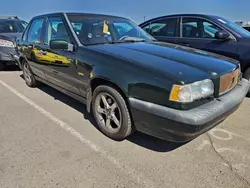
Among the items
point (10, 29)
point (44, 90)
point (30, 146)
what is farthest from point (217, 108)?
point (10, 29)

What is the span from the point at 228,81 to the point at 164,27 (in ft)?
10.3

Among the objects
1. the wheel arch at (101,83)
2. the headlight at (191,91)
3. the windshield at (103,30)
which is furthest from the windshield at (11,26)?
the headlight at (191,91)

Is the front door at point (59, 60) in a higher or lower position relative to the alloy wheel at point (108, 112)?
higher

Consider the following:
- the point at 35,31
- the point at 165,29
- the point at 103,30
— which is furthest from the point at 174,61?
the point at 35,31

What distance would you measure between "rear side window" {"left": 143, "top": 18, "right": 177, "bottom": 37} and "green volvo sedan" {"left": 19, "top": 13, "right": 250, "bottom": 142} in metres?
1.58

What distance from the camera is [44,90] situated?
4988 mm

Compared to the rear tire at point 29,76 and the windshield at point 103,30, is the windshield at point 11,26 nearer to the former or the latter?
the rear tire at point 29,76

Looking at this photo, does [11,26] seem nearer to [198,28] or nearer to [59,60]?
[59,60]

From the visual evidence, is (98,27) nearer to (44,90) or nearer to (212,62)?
(212,62)

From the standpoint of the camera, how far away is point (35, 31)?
455 centimetres

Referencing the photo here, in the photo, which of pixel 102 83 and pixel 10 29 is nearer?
pixel 102 83

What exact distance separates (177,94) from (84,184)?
47.1 inches

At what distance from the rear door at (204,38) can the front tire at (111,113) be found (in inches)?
109

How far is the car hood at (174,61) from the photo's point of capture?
228 cm
